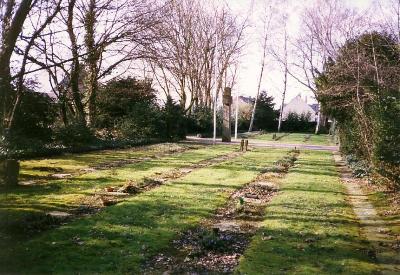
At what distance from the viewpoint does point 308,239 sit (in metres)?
6.64

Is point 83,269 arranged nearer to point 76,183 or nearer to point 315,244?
point 315,244

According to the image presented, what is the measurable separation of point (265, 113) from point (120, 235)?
1906 inches

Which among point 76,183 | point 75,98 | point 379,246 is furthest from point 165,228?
point 75,98

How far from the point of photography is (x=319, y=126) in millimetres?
53469

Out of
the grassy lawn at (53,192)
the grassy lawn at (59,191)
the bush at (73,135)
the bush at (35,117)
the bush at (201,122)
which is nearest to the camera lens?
the grassy lawn at (53,192)

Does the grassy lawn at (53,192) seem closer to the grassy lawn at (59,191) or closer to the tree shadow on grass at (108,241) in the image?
the grassy lawn at (59,191)

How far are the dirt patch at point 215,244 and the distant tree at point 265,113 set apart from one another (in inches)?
1766

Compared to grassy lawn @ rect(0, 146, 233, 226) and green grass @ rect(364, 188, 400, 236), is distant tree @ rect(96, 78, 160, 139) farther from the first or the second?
green grass @ rect(364, 188, 400, 236)

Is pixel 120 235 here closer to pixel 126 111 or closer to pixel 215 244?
pixel 215 244

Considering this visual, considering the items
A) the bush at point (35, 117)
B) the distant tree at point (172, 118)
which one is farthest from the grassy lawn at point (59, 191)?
the distant tree at point (172, 118)

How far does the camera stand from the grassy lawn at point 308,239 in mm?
5453

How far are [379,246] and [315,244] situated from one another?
109cm

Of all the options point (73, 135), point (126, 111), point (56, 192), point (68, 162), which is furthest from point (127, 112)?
point (56, 192)

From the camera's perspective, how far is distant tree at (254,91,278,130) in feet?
176
